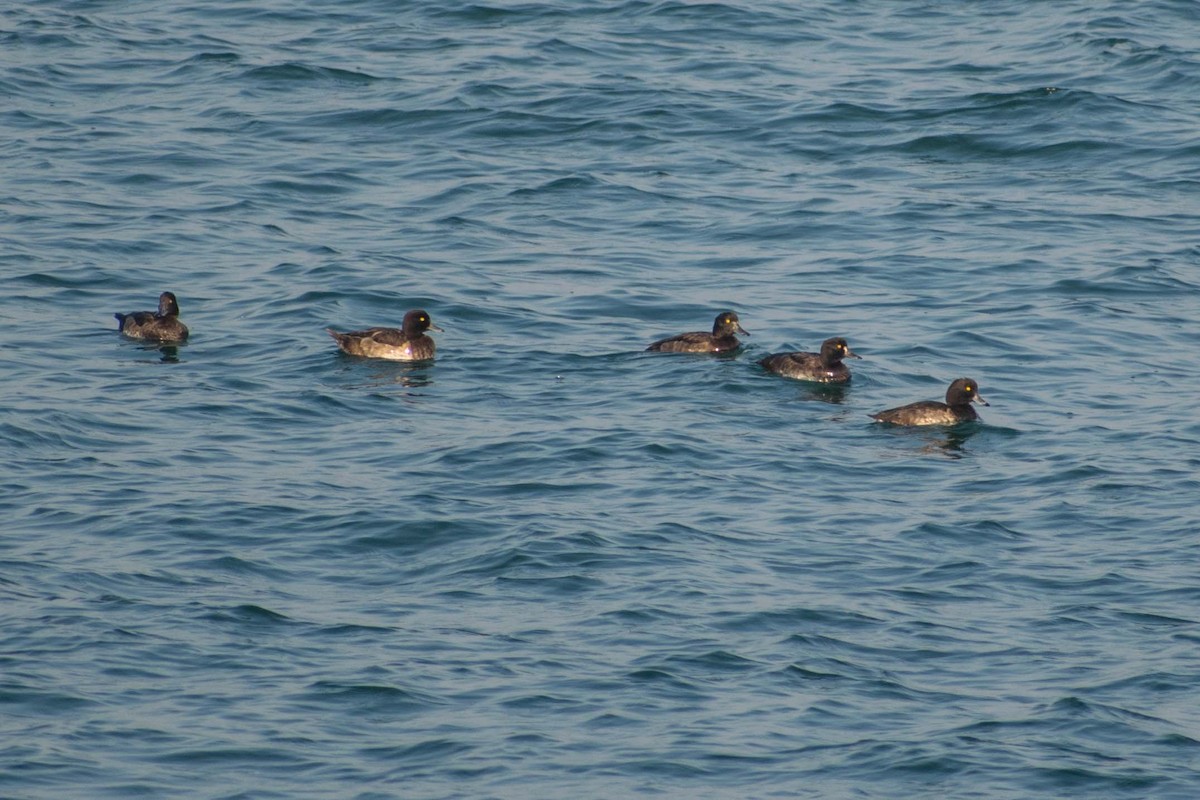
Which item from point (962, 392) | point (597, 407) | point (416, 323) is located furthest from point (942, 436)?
point (416, 323)

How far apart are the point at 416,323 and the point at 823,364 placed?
4.32 meters

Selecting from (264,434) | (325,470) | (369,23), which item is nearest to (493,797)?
(325,470)

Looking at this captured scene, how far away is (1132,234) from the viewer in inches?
962

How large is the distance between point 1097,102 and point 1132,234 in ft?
18.8

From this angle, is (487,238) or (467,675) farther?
(487,238)

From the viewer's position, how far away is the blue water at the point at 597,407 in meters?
12.0

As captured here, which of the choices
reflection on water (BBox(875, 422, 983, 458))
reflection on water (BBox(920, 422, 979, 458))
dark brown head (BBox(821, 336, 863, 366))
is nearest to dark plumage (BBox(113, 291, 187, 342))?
dark brown head (BBox(821, 336, 863, 366))

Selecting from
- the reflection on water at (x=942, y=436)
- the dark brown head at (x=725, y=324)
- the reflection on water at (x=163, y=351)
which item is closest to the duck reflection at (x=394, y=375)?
the reflection on water at (x=163, y=351)

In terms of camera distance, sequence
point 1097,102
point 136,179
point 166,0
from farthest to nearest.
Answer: point 166,0
point 1097,102
point 136,179

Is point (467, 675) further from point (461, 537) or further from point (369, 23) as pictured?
point (369, 23)

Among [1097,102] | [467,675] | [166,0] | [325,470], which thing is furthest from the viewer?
[166,0]

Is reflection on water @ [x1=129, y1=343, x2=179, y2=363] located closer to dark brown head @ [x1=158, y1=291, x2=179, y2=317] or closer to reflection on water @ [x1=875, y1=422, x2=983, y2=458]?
dark brown head @ [x1=158, y1=291, x2=179, y2=317]

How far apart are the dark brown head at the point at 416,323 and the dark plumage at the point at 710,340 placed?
7.82 ft

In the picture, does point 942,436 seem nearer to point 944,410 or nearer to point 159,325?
point 944,410
